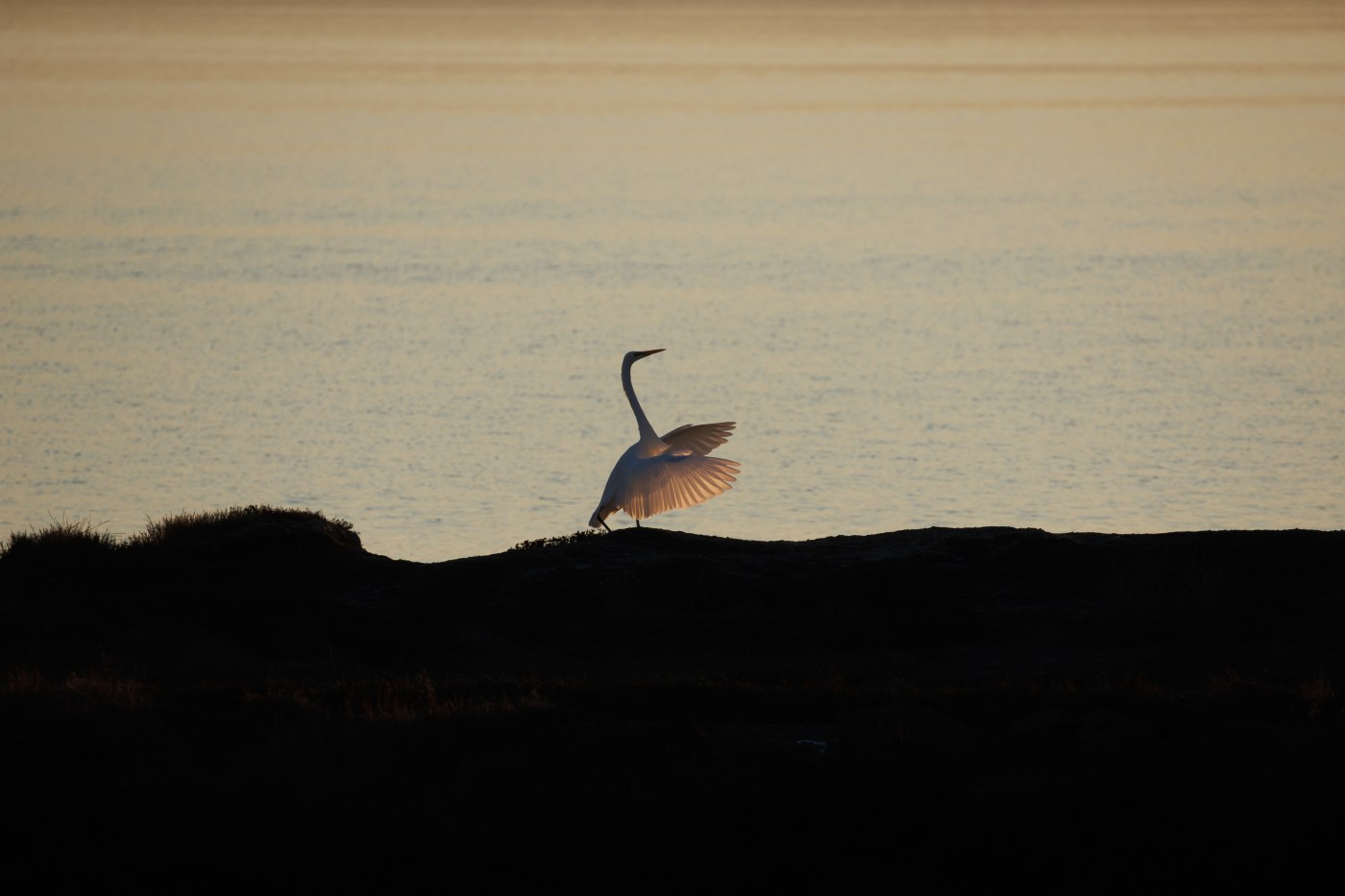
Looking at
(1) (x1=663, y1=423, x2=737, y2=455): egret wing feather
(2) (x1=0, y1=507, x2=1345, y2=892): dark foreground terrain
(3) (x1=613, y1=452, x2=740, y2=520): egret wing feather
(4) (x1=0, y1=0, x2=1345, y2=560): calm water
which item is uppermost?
(4) (x1=0, y1=0, x2=1345, y2=560): calm water

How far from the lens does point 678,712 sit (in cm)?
1345

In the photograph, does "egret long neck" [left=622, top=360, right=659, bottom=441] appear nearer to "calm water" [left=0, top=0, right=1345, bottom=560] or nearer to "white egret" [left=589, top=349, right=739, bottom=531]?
"white egret" [left=589, top=349, right=739, bottom=531]

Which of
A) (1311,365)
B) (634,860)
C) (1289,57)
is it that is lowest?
(634,860)

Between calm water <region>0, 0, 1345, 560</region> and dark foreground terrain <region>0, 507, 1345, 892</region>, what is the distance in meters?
10.8

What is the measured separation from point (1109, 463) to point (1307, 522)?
4.01 meters

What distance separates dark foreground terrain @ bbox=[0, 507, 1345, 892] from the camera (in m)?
11.3

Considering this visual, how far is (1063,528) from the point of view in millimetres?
30000

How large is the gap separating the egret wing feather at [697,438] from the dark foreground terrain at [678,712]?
36.9 inches

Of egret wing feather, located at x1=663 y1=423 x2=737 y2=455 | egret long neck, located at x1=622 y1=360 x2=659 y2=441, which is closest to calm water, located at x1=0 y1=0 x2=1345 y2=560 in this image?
egret long neck, located at x1=622 y1=360 x2=659 y2=441

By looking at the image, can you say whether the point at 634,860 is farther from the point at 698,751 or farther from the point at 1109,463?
the point at 1109,463

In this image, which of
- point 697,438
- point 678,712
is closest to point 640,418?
point 697,438

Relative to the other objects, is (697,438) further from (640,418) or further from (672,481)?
(672,481)

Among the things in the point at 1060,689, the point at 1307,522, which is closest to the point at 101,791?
the point at 1060,689

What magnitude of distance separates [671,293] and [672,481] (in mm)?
27959
